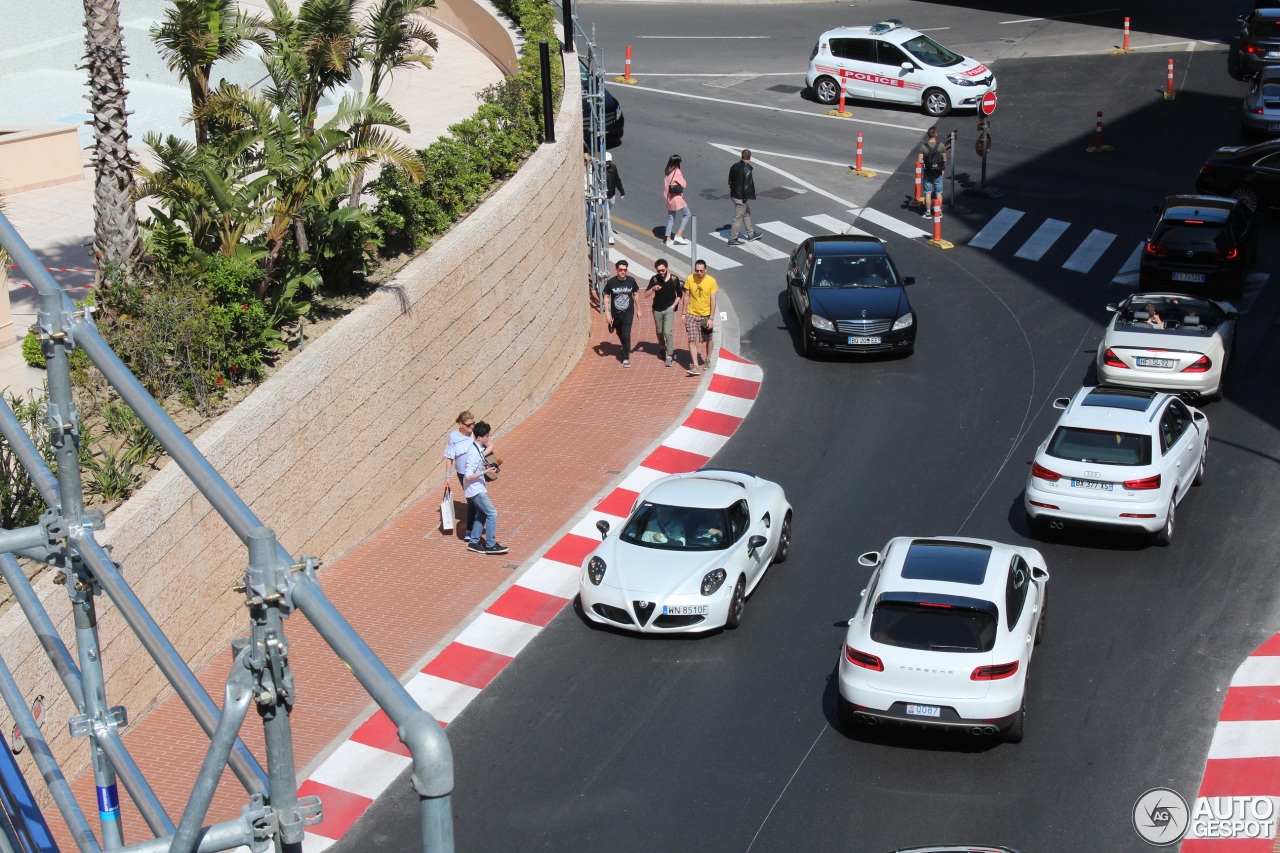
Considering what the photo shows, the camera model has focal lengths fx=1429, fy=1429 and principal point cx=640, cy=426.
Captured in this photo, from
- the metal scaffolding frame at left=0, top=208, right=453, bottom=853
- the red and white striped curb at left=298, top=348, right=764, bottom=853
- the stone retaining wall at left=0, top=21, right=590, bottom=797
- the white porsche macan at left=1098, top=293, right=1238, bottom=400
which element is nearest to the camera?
the metal scaffolding frame at left=0, top=208, right=453, bottom=853

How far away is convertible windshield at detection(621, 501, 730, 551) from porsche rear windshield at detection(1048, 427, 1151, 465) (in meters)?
4.28

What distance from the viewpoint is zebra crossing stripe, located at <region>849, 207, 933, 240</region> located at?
29.7 metres

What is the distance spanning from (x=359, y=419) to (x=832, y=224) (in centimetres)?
1502

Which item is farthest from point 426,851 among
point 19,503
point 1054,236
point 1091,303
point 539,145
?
point 1054,236

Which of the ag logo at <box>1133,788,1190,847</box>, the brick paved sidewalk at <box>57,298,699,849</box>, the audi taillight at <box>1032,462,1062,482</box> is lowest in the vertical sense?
the brick paved sidewalk at <box>57,298,699,849</box>

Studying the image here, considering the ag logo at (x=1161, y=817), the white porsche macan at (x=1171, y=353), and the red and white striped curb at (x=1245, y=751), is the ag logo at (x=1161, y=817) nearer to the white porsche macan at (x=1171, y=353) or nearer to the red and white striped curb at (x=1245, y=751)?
the red and white striped curb at (x=1245, y=751)

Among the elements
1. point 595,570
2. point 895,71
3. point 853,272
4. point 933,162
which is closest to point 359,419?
point 595,570

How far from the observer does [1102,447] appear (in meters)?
17.2

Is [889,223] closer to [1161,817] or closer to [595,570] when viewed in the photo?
[595,570]

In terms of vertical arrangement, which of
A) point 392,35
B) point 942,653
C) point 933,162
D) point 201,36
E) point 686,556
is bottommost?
point 686,556

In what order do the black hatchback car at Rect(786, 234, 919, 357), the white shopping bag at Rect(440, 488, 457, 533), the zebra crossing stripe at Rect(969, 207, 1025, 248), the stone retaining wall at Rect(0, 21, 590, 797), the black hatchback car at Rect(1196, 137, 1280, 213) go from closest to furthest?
the stone retaining wall at Rect(0, 21, 590, 797) < the white shopping bag at Rect(440, 488, 457, 533) < the black hatchback car at Rect(786, 234, 919, 357) < the zebra crossing stripe at Rect(969, 207, 1025, 248) < the black hatchback car at Rect(1196, 137, 1280, 213)

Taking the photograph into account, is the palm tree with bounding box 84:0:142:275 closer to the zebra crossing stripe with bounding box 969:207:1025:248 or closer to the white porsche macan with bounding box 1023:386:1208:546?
the white porsche macan with bounding box 1023:386:1208:546

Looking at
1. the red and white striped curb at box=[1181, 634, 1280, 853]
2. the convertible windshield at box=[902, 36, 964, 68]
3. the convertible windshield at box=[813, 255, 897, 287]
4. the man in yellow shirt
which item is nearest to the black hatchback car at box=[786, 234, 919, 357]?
the convertible windshield at box=[813, 255, 897, 287]

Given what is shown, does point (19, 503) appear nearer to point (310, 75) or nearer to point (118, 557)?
point (118, 557)
